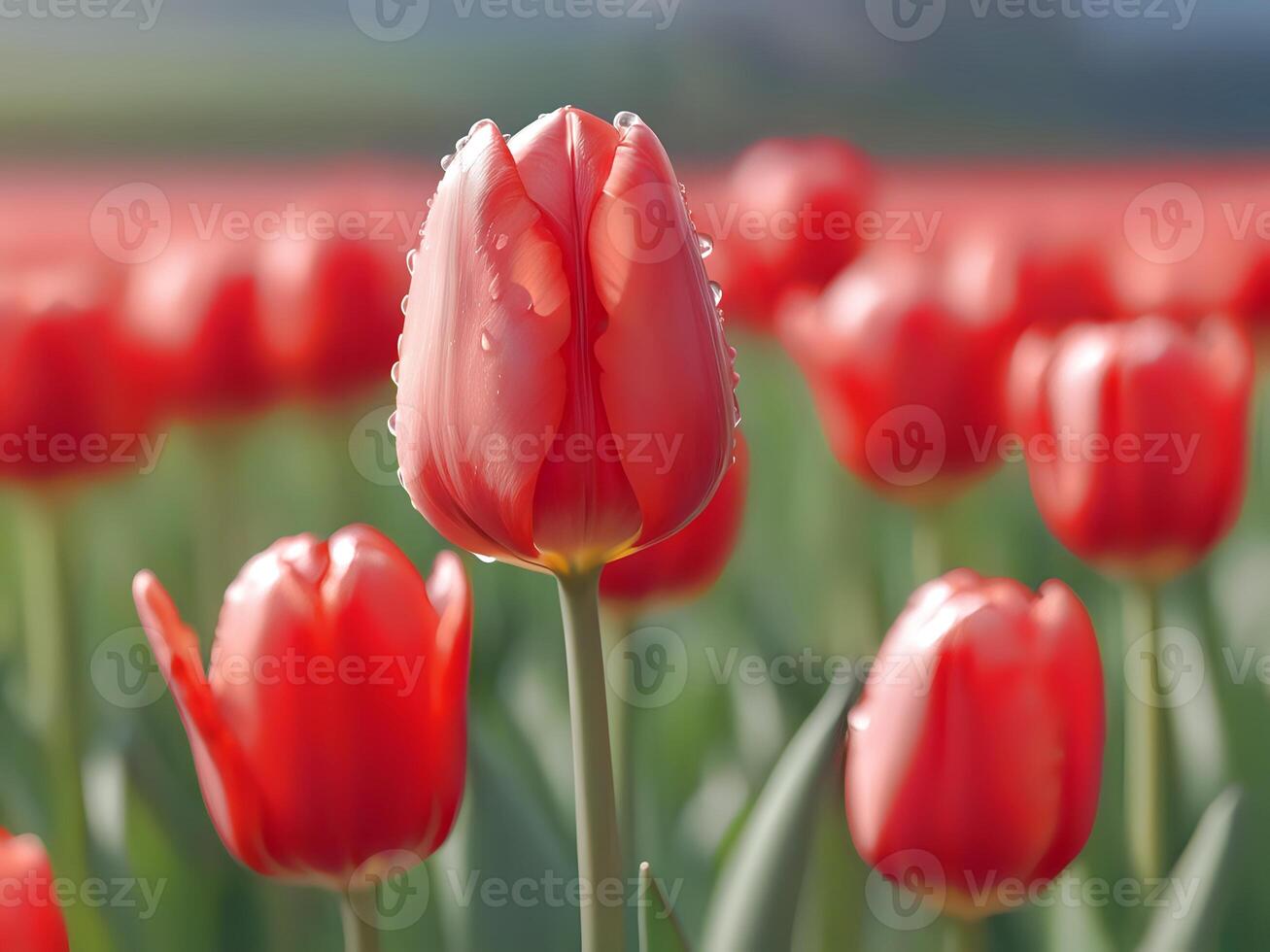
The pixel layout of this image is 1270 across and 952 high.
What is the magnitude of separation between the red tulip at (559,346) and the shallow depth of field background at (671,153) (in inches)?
13.3

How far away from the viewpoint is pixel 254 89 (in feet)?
2.62

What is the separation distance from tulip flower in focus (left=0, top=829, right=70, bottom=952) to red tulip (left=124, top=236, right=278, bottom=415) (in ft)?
0.95

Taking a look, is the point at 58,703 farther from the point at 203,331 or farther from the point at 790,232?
the point at 790,232

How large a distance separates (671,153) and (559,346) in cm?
56

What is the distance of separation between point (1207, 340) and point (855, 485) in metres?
0.28

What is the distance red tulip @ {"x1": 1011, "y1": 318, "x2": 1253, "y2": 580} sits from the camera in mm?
538

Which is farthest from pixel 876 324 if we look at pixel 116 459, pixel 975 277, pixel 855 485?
pixel 116 459

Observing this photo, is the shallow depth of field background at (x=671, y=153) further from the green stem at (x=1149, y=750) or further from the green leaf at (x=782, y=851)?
the green leaf at (x=782, y=851)

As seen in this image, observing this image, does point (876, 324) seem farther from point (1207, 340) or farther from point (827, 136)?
point (827, 136)

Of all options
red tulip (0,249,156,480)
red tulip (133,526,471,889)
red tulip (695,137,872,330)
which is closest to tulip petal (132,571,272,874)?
red tulip (133,526,471,889)

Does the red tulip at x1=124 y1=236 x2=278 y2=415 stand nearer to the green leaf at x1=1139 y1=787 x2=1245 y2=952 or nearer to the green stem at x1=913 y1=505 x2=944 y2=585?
the green stem at x1=913 y1=505 x2=944 y2=585

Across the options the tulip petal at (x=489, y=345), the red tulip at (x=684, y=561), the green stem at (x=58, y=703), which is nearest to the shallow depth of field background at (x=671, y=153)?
the green stem at (x=58, y=703)

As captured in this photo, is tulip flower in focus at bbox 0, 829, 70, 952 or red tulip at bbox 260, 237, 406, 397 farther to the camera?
red tulip at bbox 260, 237, 406, 397

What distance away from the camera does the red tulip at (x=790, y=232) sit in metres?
0.77
